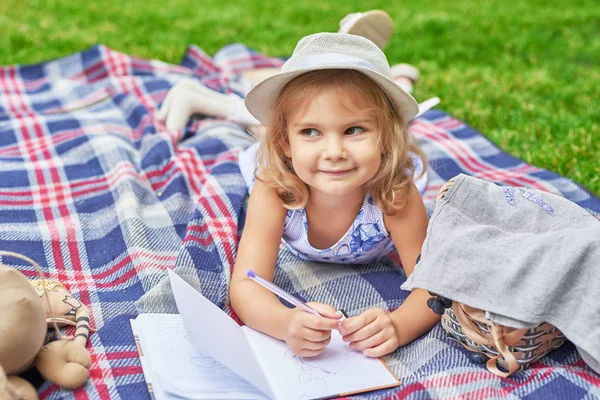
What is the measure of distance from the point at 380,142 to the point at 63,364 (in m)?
0.87

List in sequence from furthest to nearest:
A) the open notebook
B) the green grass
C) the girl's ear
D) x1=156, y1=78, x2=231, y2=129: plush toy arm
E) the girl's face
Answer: the green grass < x1=156, y1=78, x2=231, y2=129: plush toy arm < the girl's ear < the girl's face < the open notebook

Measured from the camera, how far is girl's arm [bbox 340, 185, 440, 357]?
5.26ft

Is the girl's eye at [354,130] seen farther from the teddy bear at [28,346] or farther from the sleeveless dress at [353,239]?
the teddy bear at [28,346]

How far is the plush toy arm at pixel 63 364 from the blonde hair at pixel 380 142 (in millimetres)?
662

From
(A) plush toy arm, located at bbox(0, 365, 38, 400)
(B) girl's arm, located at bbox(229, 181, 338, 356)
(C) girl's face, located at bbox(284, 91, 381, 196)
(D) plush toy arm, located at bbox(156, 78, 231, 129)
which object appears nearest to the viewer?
(A) plush toy arm, located at bbox(0, 365, 38, 400)

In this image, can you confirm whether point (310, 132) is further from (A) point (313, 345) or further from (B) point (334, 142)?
A: (A) point (313, 345)

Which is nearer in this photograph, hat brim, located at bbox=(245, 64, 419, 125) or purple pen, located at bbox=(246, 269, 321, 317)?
purple pen, located at bbox=(246, 269, 321, 317)

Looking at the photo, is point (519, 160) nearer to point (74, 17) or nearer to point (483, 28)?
point (483, 28)

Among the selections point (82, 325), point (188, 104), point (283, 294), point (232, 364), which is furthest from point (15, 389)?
point (188, 104)

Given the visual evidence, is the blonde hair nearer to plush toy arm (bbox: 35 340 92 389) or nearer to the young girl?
the young girl

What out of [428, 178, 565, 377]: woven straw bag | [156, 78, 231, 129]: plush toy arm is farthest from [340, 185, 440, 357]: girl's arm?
[156, 78, 231, 129]: plush toy arm

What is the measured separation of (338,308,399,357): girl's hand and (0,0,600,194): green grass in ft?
3.94

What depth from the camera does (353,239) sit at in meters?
1.95

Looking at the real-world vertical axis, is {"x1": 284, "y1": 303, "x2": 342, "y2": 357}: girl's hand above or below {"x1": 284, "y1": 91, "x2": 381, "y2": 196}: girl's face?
below
